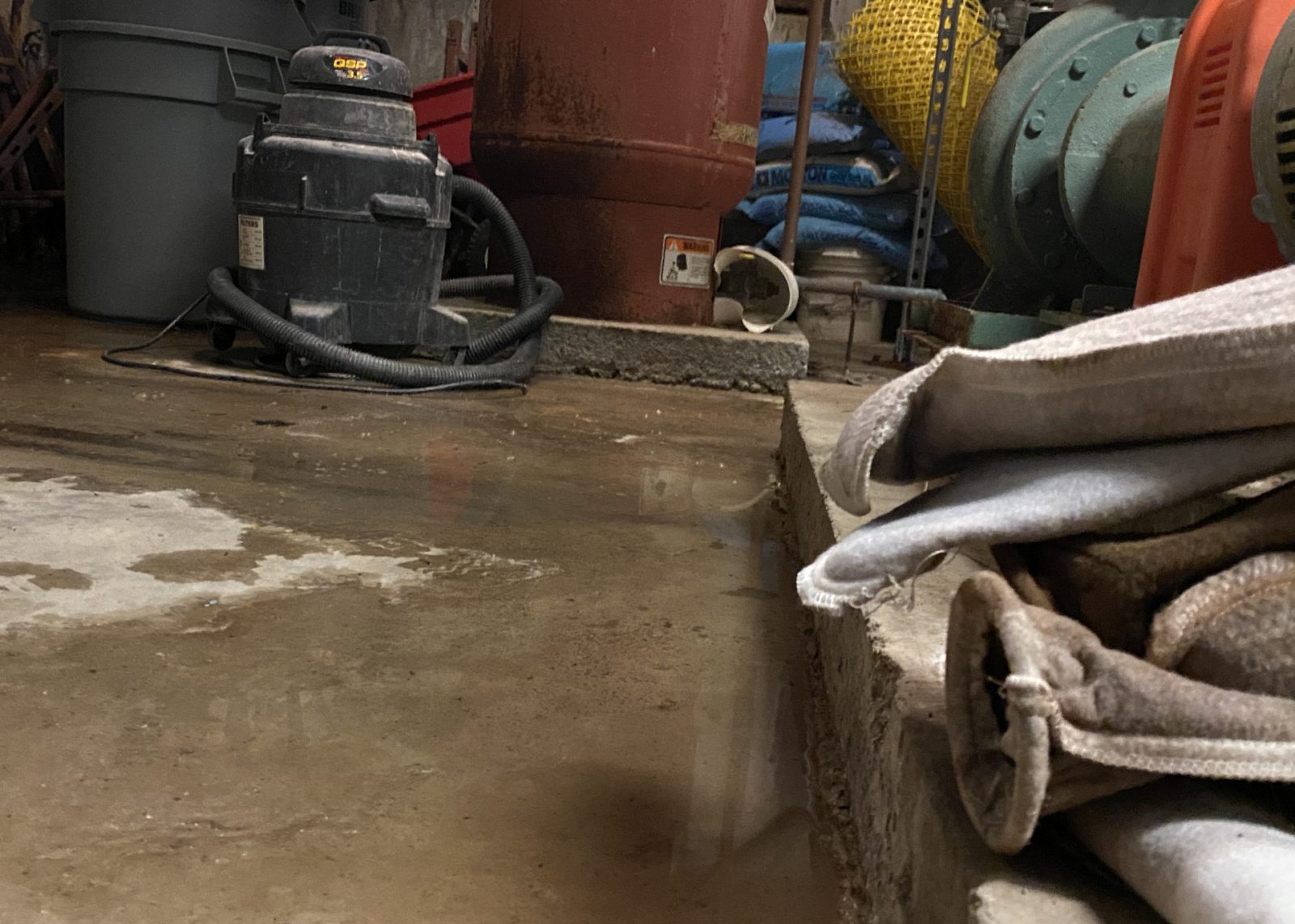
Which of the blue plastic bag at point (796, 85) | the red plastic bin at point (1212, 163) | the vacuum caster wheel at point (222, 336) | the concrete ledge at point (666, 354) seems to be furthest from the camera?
the blue plastic bag at point (796, 85)

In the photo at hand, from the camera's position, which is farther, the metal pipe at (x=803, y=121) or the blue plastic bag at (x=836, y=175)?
the blue plastic bag at (x=836, y=175)

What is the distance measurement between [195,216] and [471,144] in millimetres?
855

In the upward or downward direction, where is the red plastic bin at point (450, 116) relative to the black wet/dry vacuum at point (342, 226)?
upward

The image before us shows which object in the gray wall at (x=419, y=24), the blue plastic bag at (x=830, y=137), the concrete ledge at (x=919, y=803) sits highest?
the gray wall at (x=419, y=24)

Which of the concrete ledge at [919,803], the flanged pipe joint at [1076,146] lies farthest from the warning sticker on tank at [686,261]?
the concrete ledge at [919,803]

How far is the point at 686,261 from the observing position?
3240mm

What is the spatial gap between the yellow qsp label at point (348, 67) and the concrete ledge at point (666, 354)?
71 centimetres

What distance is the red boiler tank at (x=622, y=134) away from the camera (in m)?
2.98

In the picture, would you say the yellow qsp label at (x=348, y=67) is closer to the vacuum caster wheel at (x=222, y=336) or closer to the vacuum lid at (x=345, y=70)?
the vacuum lid at (x=345, y=70)

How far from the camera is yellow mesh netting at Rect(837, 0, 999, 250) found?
3.82 metres

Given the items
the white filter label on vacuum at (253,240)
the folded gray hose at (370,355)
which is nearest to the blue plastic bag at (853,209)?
the folded gray hose at (370,355)

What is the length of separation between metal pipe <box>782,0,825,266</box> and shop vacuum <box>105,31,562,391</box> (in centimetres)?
117

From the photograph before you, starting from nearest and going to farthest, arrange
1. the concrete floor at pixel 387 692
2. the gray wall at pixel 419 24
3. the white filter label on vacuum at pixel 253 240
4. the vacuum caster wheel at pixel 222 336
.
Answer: the concrete floor at pixel 387 692, the white filter label on vacuum at pixel 253 240, the vacuum caster wheel at pixel 222 336, the gray wall at pixel 419 24

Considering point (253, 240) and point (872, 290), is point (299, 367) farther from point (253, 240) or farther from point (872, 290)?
point (872, 290)
